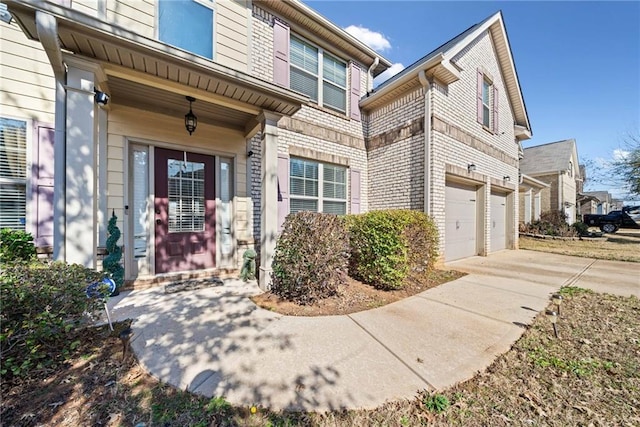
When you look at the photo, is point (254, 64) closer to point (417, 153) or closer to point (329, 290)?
point (417, 153)

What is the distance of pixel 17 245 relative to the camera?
3.32m

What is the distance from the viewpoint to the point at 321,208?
6453 millimetres

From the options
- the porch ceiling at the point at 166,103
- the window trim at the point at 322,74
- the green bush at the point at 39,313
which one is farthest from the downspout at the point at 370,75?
the green bush at the point at 39,313

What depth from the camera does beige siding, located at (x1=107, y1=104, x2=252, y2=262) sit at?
4.12 m

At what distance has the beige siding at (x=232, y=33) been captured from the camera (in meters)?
5.05

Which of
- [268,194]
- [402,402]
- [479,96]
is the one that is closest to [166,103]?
[268,194]

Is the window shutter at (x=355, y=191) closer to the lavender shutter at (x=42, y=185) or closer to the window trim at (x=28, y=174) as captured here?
the lavender shutter at (x=42, y=185)

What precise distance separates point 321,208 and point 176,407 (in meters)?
5.05

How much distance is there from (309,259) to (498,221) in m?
8.95

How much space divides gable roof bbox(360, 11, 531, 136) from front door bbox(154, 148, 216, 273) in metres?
4.99

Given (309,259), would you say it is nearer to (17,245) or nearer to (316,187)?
(316,187)

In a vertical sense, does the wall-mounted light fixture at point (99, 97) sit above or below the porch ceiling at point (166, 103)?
below

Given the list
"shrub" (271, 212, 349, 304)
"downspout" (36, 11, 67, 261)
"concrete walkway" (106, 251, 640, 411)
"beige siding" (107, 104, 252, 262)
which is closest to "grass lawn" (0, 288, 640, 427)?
"concrete walkway" (106, 251, 640, 411)

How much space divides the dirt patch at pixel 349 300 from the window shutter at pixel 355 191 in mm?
2538
